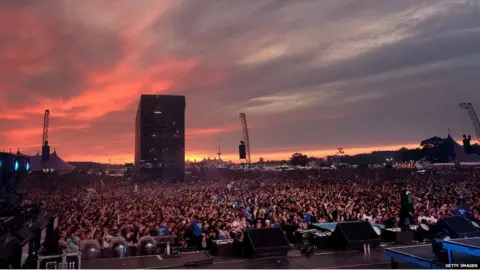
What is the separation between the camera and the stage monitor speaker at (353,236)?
7.49 m

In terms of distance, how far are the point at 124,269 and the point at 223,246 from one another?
2227mm

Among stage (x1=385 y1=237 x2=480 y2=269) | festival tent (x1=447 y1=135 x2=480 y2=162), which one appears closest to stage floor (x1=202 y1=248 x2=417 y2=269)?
stage (x1=385 y1=237 x2=480 y2=269)

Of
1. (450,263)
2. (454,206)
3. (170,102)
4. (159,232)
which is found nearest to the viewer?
(450,263)

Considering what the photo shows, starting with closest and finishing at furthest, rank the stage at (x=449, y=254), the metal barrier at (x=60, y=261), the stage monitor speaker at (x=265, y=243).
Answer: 1. the stage at (x=449, y=254)
2. the metal barrier at (x=60, y=261)
3. the stage monitor speaker at (x=265, y=243)

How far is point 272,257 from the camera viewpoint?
705 cm

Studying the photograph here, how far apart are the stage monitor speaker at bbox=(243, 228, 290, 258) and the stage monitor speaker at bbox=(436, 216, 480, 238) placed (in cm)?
379

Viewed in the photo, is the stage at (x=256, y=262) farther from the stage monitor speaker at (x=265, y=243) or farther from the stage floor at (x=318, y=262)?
the stage monitor speaker at (x=265, y=243)

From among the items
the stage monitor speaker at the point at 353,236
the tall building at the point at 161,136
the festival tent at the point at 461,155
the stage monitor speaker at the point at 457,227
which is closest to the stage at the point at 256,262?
the stage monitor speaker at the point at 353,236

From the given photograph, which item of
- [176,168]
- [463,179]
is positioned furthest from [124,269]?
[176,168]

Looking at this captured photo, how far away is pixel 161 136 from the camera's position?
165 feet

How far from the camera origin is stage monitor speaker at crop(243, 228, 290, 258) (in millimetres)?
6984

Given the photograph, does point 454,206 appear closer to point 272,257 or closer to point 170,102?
point 272,257

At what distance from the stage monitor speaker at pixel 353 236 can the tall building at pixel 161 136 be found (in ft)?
132

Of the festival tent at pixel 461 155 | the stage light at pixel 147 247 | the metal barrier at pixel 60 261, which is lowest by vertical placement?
the stage light at pixel 147 247
